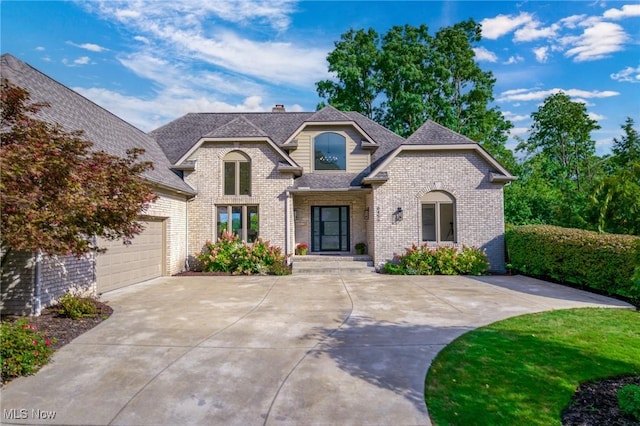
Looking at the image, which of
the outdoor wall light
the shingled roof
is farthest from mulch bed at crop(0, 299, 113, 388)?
the outdoor wall light

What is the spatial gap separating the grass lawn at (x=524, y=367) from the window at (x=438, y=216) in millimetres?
7259

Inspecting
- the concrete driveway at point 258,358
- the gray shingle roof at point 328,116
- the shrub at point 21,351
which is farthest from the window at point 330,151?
the shrub at point 21,351

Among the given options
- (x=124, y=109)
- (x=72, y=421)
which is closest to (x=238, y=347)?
(x=72, y=421)

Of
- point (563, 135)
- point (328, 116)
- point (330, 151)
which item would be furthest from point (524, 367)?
point (563, 135)

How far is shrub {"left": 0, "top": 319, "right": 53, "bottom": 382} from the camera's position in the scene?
418 centimetres

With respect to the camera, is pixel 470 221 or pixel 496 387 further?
pixel 470 221

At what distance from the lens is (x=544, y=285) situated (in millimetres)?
10453

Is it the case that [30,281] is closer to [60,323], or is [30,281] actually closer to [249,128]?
[60,323]

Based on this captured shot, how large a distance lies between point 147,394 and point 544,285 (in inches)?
447

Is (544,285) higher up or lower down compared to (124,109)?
lower down

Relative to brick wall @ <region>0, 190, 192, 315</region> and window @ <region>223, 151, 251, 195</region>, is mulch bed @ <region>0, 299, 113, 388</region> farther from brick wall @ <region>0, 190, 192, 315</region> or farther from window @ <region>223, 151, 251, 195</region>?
window @ <region>223, 151, 251, 195</region>

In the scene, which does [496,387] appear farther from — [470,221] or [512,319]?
[470,221]

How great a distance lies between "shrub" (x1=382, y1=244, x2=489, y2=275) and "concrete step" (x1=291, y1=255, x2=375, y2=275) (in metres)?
0.93
